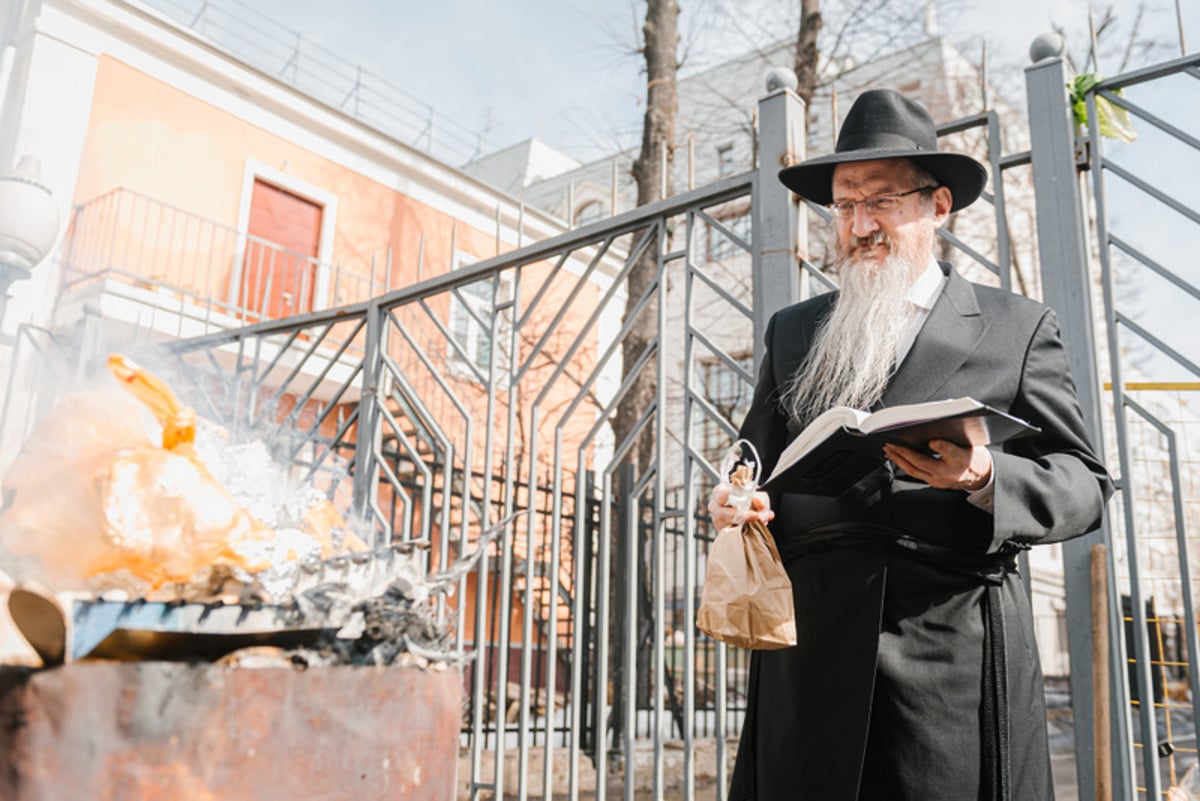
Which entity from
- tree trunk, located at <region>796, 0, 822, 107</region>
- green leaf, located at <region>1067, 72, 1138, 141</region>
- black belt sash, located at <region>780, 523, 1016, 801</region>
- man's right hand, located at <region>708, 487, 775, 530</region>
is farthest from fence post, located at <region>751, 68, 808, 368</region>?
tree trunk, located at <region>796, 0, 822, 107</region>

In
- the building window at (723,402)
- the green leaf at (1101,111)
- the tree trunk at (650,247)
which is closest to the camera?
the green leaf at (1101,111)

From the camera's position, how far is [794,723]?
6.13ft

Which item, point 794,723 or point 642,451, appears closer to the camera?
point 794,723

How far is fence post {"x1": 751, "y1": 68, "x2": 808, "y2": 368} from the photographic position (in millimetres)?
2945

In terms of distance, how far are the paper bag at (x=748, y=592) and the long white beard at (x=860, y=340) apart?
29cm

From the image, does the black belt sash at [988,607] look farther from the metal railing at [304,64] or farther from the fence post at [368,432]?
the metal railing at [304,64]

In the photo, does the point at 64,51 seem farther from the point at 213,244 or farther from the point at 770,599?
the point at 213,244

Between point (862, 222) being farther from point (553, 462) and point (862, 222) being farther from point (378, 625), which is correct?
point (553, 462)

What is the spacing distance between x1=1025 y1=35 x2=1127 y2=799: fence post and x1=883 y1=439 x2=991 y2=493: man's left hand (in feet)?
3.27

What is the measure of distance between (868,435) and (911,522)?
382mm

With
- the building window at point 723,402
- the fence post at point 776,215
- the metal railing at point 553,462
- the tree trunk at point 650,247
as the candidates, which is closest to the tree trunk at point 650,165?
the tree trunk at point 650,247

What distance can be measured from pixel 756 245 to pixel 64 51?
215cm

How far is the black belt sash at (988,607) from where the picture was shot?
1.73 metres

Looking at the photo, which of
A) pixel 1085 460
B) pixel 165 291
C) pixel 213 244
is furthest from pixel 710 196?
pixel 213 244
